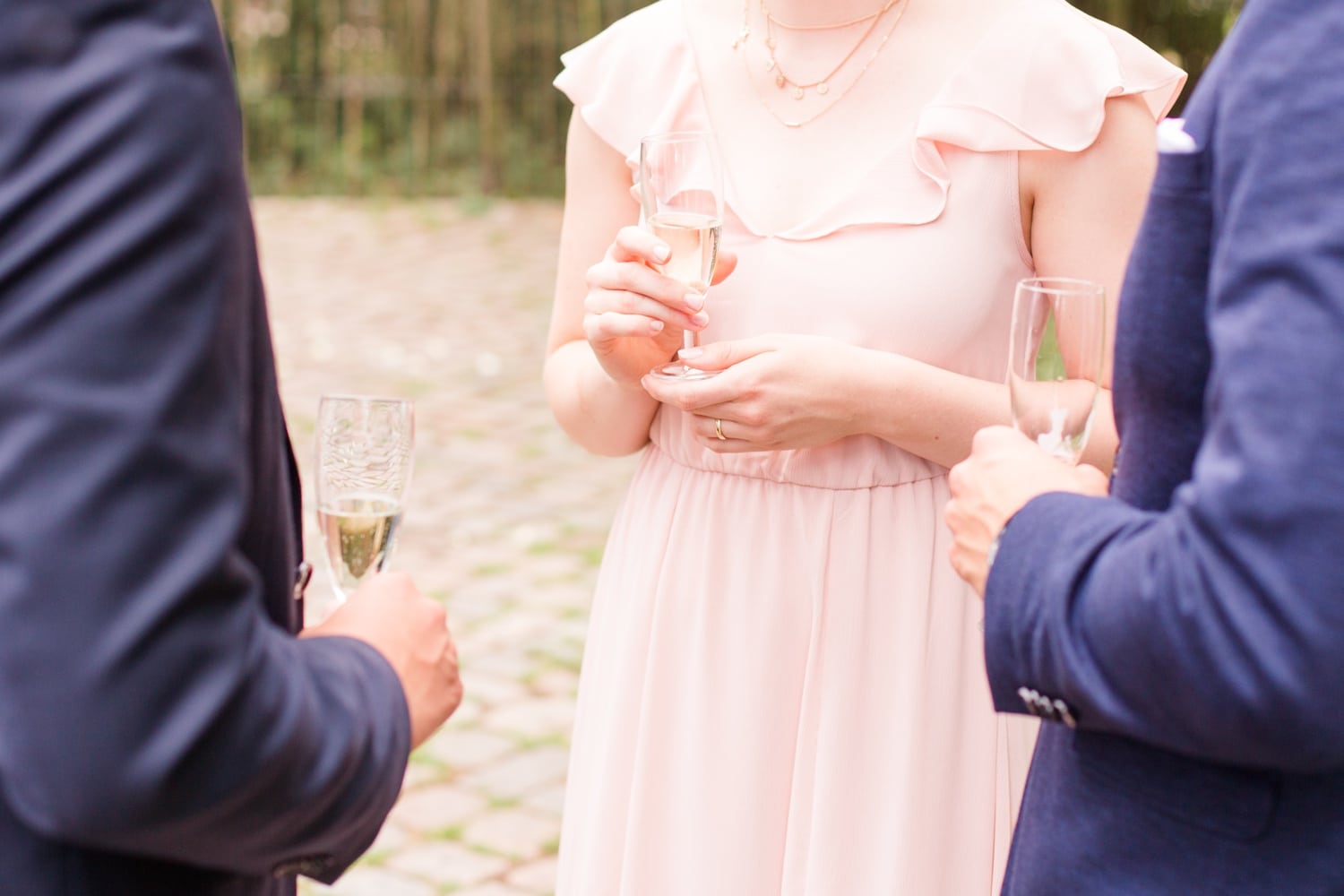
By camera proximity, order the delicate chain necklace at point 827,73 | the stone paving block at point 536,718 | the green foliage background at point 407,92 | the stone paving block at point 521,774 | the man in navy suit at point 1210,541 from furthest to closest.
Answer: the green foliage background at point 407,92
the stone paving block at point 536,718
the stone paving block at point 521,774
the delicate chain necklace at point 827,73
the man in navy suit at point 1210,541

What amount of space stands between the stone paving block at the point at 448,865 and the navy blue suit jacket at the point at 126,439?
2593mm

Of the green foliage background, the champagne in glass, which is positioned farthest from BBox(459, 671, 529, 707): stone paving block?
the green foliage background

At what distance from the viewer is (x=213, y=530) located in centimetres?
100

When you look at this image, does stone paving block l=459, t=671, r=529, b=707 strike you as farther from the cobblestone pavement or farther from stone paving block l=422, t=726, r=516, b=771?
stone paving block l=422, t=726, r=516, b=771

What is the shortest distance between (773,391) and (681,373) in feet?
0.48

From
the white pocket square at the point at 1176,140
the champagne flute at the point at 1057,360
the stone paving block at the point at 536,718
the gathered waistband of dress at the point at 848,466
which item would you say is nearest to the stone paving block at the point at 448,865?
the stone paving block at the point at 536,718

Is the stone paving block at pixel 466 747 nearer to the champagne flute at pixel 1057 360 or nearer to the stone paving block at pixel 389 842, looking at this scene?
the stone paving block at pixel 389 842

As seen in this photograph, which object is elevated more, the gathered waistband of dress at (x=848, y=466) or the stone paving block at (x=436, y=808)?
the gathered waistband of dress at (x=848, y=466)

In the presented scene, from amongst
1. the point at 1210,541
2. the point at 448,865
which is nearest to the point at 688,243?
the point at 1210,541

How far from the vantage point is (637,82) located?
2.28 metres

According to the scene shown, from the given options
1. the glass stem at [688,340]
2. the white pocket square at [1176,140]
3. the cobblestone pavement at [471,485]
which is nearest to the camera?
the white pocket square at [1176,140]

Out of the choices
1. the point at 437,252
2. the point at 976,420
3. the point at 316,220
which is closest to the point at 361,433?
the point at 976,420

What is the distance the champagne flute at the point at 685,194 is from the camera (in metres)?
1.92

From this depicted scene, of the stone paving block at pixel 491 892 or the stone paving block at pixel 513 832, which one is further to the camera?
the stone paving block at pixel 513 832
